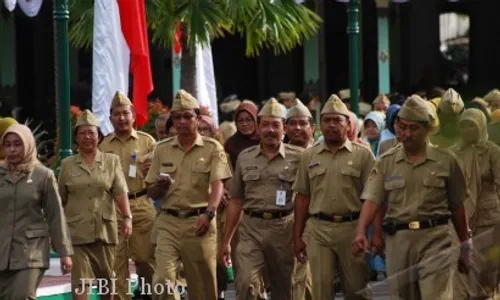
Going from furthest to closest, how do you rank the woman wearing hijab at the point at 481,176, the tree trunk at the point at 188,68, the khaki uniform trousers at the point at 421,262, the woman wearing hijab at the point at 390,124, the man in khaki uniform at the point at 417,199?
the tree trunk at the point at 188,68 → the woman wearing hijab at the point at 390,124 → the woman wearing hijab at the point at 481,176 → the man in khaki uniform at the point at 417,199 → the khaki uniform trousers at the point at 421,262

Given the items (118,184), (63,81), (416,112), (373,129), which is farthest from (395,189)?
(373,129)

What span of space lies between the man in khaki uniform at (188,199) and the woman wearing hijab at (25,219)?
4.69ft

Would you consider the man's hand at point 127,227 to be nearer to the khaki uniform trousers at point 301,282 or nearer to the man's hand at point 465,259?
the khaki uniform trousers at point 301,282

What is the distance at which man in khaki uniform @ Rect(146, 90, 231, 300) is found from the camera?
499 inches

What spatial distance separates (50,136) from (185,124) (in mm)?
13086

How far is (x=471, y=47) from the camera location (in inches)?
1233

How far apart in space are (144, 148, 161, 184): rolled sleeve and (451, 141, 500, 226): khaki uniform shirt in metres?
2.56

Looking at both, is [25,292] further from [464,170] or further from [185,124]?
[464,170]

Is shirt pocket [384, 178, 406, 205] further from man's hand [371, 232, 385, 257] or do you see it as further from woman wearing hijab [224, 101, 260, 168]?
woman wearing hijab [224, 101, 260, 168]

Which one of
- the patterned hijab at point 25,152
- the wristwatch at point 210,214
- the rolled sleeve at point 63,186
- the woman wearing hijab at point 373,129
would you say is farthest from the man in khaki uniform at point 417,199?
the woman wearing hijab at point 373,129

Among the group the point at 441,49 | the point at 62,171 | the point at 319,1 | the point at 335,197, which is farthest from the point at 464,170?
the point at 441,49

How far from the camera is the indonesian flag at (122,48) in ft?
55.0

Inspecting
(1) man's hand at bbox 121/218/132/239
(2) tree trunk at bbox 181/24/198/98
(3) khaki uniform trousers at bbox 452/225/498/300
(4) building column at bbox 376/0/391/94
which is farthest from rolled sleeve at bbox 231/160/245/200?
(4) building column at bbox 376/0/391/94

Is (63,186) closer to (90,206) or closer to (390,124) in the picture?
(90,206)
